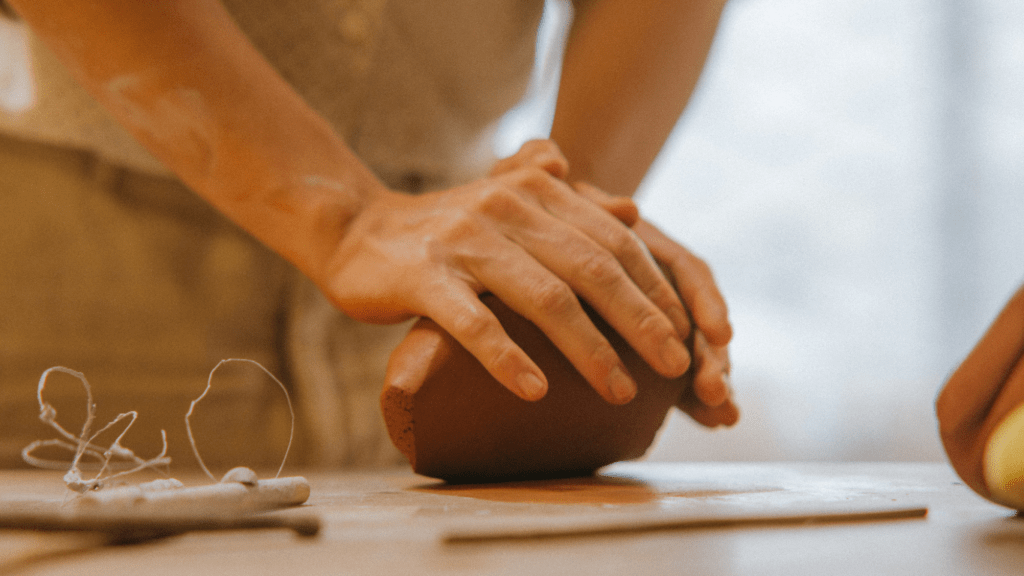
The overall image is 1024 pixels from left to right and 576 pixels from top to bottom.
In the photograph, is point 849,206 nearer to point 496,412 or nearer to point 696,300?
point 696,300

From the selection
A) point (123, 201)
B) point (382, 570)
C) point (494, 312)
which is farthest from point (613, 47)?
point (382, 570)

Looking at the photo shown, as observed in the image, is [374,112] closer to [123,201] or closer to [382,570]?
[123,201]

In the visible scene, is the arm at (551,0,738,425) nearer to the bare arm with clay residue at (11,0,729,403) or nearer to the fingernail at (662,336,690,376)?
the bare arm with clay residue at (11,0,729,403)

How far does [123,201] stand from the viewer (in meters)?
0.79

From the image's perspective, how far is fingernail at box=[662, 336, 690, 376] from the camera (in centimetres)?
54

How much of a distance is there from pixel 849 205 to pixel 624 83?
1.19 metres

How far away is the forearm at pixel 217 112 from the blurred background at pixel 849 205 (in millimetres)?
972

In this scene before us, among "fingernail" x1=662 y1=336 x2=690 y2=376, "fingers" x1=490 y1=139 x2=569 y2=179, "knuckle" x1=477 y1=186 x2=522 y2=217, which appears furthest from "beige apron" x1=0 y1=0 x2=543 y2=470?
"fingernail" x1=662 y1=336 x2=690 y2=376

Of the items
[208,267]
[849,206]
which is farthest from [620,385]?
[849,206]

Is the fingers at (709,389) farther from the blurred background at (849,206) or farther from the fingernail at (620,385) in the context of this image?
the blurred background at (849,206)

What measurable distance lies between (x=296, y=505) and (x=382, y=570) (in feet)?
0.54

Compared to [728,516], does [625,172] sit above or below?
above

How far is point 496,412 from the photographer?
493 millimetres

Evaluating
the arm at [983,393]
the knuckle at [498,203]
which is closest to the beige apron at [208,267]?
the knuckle at [498,203]
